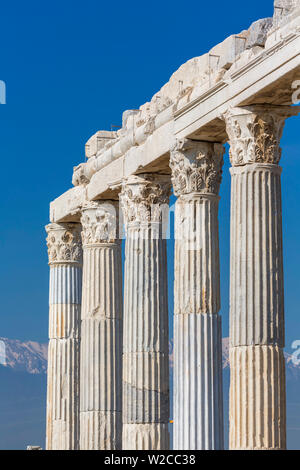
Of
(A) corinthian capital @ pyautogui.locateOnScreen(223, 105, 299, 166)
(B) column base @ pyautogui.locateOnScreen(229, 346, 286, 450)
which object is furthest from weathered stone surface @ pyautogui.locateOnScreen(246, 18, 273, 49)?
(B) column base @ pyautogui.locateOnScreen(229, 346, 286, 450)

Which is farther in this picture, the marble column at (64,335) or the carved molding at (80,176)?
the marble column at (64,335)

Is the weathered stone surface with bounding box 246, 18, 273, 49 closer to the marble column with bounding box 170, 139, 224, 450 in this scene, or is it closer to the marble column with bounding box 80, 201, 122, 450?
the marble column with bounding box 170, 139, 224, 450

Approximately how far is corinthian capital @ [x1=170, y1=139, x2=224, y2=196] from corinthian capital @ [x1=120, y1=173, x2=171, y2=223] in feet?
14.4

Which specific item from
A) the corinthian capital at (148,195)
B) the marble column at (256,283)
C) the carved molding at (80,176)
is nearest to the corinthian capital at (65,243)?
the carved molding at (80,176)

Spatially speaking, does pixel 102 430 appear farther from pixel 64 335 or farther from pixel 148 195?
pixel 148 195

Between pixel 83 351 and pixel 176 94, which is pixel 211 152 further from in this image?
pixel 83 351

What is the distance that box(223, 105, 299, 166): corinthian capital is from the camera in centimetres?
3338

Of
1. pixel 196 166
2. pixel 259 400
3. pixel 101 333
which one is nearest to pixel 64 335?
pixel 101 333

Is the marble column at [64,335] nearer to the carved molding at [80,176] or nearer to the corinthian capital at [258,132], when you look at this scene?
the carved molding at [80,176]

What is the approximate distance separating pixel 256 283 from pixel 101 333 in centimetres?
1559

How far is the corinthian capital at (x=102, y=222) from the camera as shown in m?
47.6

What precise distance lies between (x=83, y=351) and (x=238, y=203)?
53.8 ft

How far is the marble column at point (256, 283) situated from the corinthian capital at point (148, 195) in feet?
28.4
